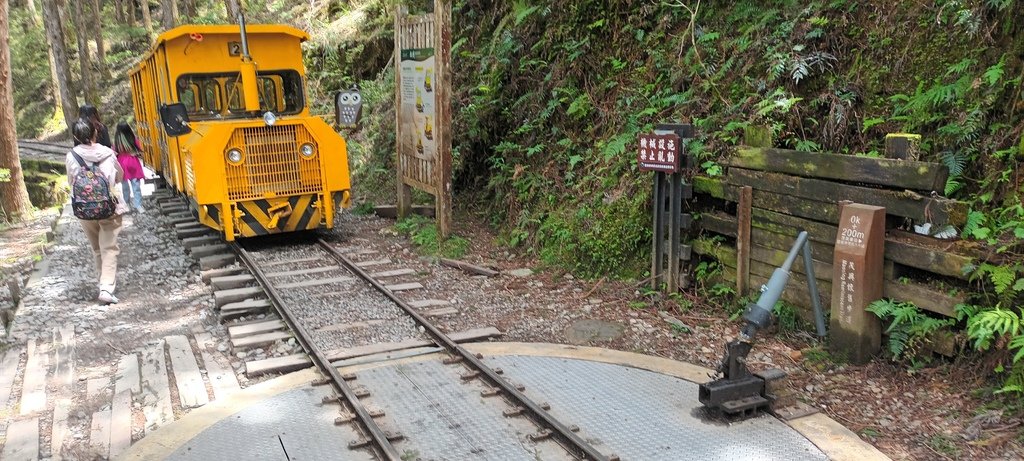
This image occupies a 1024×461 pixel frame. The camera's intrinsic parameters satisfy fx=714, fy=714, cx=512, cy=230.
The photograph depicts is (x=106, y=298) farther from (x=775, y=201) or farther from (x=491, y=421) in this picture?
(x=775, y=201)

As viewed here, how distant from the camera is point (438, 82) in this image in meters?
9.36

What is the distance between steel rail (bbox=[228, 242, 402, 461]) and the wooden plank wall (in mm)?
3589

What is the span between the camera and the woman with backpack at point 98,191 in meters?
7.16

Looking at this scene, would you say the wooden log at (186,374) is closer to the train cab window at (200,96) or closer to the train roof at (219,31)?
the train cab window at (200,96)

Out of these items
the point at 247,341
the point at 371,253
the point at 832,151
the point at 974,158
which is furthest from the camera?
the point at 371,253

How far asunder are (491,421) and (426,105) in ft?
19.8

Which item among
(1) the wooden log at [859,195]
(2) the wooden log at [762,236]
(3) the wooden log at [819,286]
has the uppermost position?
(1) the wooden log at [859,195]

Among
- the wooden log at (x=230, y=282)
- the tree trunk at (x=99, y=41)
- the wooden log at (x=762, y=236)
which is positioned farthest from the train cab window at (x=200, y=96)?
the tree trunk at (x=99, y=41)

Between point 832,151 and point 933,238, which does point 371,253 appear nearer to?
point 832,151

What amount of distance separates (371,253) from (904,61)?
6.38 metres

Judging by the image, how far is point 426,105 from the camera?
32.3ft

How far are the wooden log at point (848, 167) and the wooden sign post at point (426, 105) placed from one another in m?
4.16

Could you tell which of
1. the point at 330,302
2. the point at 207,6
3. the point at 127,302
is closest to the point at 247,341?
the point at 330,302

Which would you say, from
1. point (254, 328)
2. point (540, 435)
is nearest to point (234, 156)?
point (254, 328)
